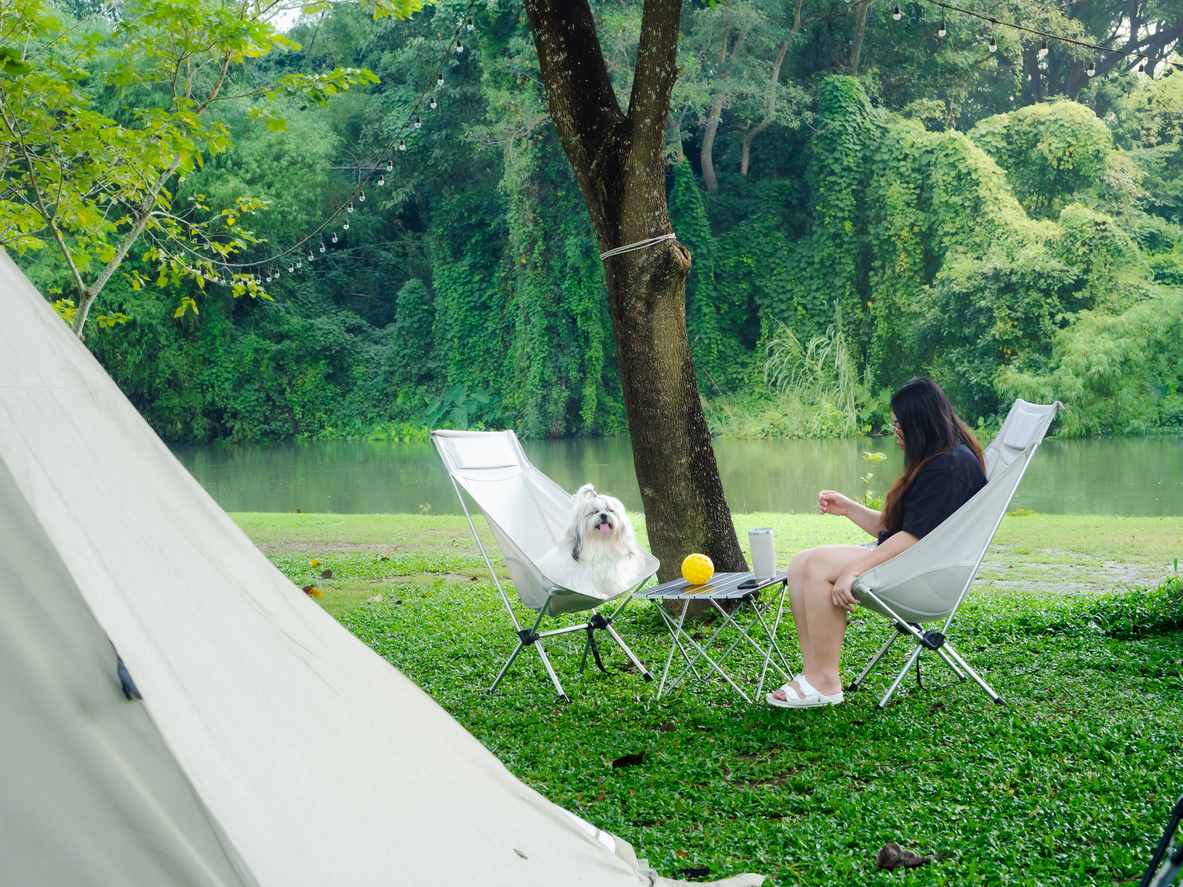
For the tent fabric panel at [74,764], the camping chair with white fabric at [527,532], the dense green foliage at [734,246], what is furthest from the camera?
the dense green foliage at [734,246]

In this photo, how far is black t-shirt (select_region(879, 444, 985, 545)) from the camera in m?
3.39

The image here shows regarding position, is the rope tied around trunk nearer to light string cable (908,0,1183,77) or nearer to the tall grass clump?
light string cable (908,0,1183,77)

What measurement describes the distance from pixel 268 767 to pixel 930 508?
7.46ft

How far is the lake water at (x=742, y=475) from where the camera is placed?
12.3 metres

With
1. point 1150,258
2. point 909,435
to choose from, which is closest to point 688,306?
point 1150,258

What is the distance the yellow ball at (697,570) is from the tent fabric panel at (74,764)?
2444mm

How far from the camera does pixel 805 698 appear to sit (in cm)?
346

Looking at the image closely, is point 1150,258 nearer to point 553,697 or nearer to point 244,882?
point 553,697

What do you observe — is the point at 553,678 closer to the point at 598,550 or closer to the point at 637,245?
the point at 598,550

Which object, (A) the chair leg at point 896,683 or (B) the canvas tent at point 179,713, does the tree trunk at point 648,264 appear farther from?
(B) the canvas tent at point 179,713

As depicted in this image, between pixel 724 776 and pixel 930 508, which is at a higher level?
pixel 930 508

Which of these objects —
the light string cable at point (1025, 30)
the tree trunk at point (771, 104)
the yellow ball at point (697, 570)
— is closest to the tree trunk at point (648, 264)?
the yellow ball at point (697, 570)

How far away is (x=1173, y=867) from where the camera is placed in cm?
121

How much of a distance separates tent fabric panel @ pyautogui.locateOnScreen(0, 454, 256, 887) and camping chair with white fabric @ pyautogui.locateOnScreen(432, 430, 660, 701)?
7.71 ft
